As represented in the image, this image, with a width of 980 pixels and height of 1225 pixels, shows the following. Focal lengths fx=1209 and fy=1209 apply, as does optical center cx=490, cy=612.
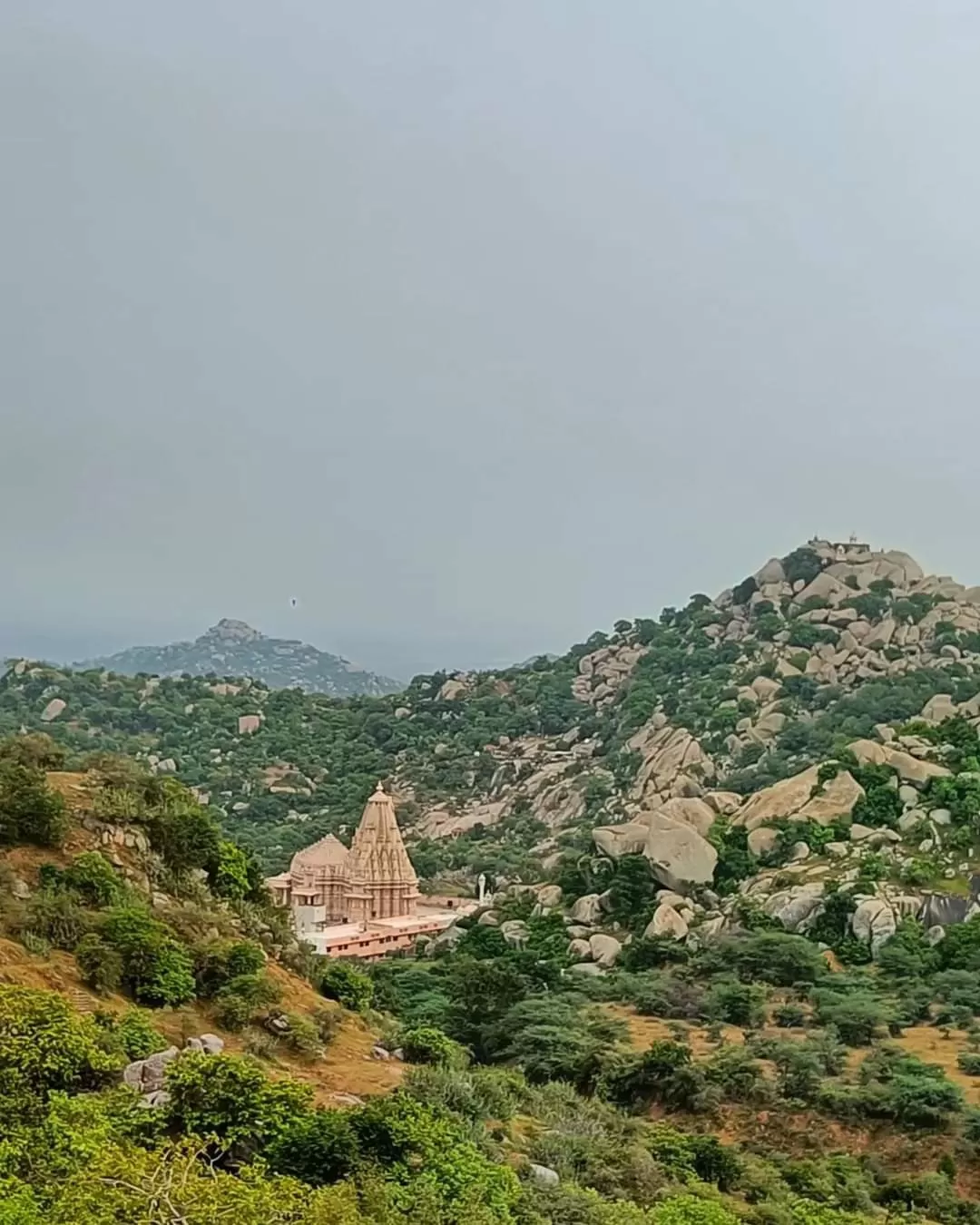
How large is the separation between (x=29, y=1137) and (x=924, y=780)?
26781 mm

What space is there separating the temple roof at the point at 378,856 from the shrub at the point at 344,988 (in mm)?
17813

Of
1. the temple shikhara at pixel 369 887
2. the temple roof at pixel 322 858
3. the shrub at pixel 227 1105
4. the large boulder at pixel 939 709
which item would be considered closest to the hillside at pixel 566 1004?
the shrub at pixel 227 1105

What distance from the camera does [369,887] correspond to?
34.8 metres

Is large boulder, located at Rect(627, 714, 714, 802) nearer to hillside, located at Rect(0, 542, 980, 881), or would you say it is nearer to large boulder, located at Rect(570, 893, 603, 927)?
hillside, located at Rect(0, 542, 980, 881)

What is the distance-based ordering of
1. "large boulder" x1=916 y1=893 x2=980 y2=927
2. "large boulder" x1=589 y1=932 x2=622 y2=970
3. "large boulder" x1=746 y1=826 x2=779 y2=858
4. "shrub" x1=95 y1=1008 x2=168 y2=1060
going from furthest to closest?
"large boulder" x1=746 y1=826 x2=779 y2=858 < "large boulder" x1=589 y1=932 x2=622 y2=970 < "large boulder" x1=916 y1=893 x2=980 y2=927 < "shrub" x1=95 y1=1008 x2=168 y2=1060

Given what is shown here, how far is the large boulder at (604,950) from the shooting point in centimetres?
2672

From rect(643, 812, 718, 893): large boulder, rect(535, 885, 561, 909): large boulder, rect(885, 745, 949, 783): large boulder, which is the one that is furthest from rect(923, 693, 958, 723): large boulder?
rect(535, 885, 561, 909): large boulder

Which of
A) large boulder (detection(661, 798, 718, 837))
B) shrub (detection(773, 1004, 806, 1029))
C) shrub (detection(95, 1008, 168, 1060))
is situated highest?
large boulder (detection(661, 798, 718, 837))

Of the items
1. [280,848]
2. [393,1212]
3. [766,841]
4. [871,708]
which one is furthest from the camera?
[280,848]

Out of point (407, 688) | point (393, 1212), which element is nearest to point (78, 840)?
point (393, 1212)

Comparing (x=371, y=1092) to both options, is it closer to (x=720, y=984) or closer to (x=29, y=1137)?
(x=29, y=1137)

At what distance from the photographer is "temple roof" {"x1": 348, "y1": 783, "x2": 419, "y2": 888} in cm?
3516

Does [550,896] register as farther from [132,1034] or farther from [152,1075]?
[152,1075]

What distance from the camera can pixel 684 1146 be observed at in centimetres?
1428
